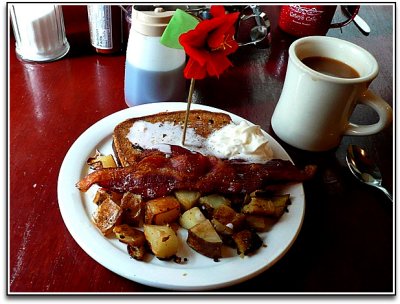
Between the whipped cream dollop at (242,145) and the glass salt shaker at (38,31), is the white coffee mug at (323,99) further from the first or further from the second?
the glass salt shaker at (38,31)

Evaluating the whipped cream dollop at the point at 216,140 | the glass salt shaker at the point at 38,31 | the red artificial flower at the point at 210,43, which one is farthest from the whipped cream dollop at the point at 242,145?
the glass salt shaker at the point at 38,31

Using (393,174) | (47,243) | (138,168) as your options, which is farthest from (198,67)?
(393,174)

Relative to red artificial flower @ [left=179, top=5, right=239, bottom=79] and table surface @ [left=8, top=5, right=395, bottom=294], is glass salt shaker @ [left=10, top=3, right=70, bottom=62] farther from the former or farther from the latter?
red artificial flower @ [left=179, top=5, right=239, bottom=79]

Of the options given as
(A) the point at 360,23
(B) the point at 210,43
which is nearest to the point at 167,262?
(B) the point at 210,43

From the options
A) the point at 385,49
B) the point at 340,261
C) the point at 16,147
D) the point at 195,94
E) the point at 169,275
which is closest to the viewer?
the point at 169,275

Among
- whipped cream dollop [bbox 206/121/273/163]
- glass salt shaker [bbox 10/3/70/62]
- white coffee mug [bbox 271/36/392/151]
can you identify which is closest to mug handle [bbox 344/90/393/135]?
white coffee mug [bbox 271/36/392/151]

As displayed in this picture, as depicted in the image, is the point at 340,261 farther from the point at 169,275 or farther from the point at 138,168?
the point at 138,168
